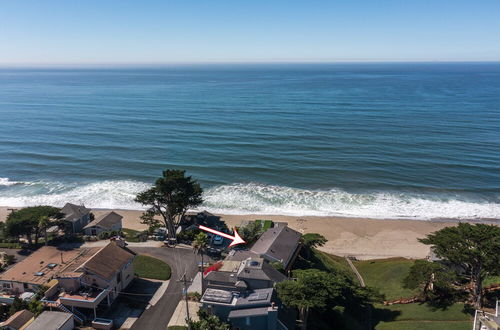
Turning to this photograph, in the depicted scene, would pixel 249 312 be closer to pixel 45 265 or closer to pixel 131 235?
pixel 45 265

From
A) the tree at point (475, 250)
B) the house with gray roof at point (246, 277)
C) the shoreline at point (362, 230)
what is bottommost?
the shoreline at point (362, 230)

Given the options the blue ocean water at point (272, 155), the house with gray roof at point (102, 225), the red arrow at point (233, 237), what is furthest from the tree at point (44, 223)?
the blue ocean water at point (272, 155)

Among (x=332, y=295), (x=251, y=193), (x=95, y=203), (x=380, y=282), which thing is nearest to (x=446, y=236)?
(x=380, y=282)

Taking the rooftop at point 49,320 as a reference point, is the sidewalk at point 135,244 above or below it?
below

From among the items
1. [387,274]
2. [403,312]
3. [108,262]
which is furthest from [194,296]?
[387,274]

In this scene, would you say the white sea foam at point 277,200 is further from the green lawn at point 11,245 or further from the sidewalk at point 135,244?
the green lawn at point 11,245

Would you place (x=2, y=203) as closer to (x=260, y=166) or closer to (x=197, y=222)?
(x=197, y=222)

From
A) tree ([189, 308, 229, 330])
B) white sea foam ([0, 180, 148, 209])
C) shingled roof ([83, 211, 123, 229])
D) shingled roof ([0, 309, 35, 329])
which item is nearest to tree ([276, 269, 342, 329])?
tree ([189, 308, 229, 330])

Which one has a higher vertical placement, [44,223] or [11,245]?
[44,223]
